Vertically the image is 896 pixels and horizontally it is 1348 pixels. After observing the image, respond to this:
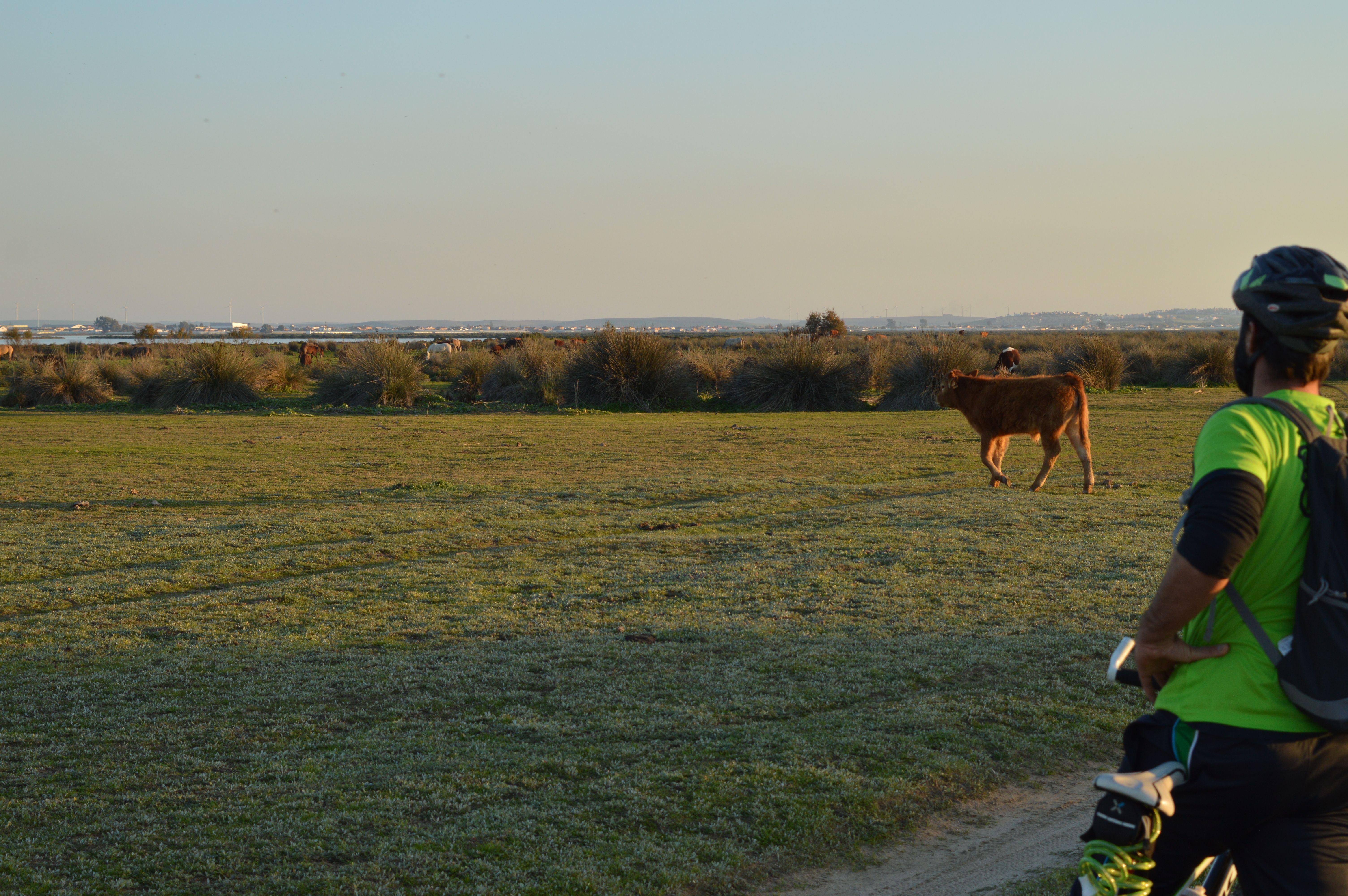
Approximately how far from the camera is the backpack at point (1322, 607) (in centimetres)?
232

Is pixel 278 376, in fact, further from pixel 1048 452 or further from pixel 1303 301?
pixel 1303 301

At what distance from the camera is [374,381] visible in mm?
33781

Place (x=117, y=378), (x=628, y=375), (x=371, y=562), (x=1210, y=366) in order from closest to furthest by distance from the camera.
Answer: (x=371, y=562)
(x=628, y=375)
(x=117, y=378)
(x=1210, y=366)

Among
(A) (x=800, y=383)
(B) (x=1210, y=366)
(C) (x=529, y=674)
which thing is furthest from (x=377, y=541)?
(B) (x=1210, y=366)

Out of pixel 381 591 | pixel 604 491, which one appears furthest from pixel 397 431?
pixel 381 591

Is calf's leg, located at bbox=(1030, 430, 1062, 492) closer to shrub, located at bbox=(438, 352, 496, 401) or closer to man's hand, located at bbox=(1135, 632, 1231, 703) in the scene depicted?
man's hand, located at bbox=(1135, 632, 1231, 703)

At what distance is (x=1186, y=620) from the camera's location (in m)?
2.42

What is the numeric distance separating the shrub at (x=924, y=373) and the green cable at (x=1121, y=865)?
31.1 m

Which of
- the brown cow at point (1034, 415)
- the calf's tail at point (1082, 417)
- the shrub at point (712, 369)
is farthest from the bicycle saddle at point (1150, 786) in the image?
the shrub at point (712, 369)

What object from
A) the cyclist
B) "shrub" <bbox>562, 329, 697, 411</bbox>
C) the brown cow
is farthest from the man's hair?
"shrub" <bbox>562, 329, 697, 411</bbox>

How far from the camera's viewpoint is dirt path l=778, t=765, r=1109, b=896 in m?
4.31

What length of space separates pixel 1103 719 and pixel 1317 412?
13.3ft

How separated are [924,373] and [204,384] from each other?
2150cm

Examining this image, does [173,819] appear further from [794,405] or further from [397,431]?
[794,405]
